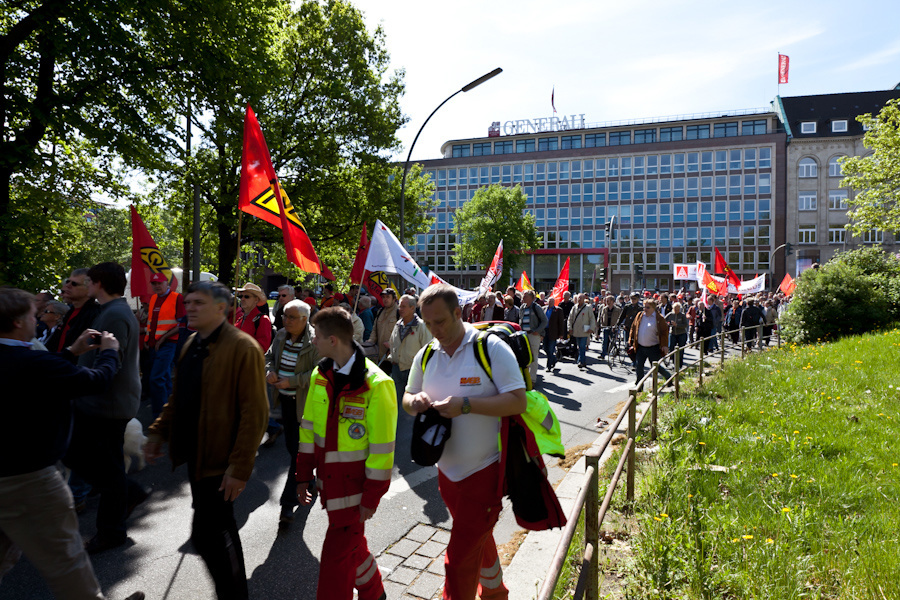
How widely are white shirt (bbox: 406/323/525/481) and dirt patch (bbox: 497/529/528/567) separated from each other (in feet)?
5.04

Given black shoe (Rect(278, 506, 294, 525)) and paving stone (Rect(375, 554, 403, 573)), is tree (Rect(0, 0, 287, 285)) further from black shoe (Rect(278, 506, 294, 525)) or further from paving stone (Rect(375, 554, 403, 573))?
paving stone (Rect(375, 554, 403, 573))

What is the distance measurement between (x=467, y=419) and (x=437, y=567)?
162cm

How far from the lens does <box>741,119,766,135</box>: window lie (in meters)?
62.1

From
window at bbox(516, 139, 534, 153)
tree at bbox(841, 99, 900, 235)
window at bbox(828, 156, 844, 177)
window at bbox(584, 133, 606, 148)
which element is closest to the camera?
tree at bbox(841, 99, 900, 235)

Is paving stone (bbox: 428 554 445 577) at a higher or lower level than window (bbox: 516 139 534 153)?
lower

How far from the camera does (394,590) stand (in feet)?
11.6

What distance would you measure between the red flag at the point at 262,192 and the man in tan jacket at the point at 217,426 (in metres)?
3.33

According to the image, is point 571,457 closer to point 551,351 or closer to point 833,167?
point 551,351

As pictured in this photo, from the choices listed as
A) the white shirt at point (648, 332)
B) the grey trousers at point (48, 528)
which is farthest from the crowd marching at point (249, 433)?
the white shirt at point (648, 332)

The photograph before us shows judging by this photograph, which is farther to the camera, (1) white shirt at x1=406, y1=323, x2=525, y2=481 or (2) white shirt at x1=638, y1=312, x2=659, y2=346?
(2) white shirt at x1=638, y1=312, x2=659, y2=346

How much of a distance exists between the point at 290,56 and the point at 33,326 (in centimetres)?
1945

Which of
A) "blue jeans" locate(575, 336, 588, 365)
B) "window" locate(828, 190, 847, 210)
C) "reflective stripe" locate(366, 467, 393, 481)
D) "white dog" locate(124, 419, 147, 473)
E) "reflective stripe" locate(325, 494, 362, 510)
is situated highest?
"window" locate(828, 190, 847, 210)

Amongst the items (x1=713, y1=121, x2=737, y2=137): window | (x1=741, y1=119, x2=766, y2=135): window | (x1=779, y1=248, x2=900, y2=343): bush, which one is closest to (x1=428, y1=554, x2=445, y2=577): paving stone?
(x1=779, y1=248, x2=900, y2=343): bush

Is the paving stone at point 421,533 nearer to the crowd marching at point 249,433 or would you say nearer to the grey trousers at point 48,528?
the crowd marching at point 249,433
